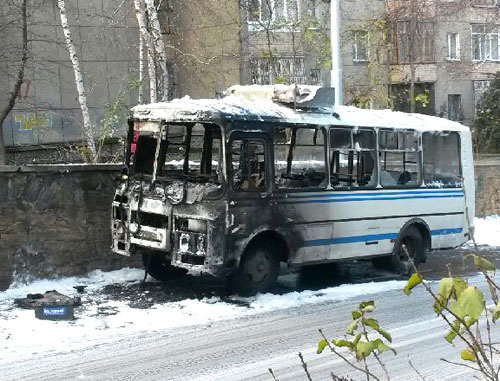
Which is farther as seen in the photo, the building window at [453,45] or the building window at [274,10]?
the building window at [453,45]

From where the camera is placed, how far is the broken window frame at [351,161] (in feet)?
35.3

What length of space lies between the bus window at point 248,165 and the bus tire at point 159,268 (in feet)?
6.19

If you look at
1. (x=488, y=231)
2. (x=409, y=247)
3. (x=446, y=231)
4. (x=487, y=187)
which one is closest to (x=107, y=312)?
(x=409, y=247)

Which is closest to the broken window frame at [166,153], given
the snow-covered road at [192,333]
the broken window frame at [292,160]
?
the broken window frame at [292,160]

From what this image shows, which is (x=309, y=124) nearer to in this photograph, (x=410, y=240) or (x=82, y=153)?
(x=410, y=240)

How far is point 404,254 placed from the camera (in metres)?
11.9

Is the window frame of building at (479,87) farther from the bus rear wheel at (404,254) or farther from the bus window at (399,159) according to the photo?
the bus rear wheel at (404,254)

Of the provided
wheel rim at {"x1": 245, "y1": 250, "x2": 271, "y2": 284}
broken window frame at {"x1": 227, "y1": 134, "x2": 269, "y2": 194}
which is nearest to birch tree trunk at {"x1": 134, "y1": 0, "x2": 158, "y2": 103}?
broken window frame at {"x1": 227, "y1": 134, "x2": 269, "y2": 194}

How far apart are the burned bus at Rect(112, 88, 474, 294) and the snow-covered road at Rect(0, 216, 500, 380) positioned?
2.02ft

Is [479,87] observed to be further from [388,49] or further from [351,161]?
[351,161]

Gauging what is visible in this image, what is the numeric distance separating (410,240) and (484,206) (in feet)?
25.9

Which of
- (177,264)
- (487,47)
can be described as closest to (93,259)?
(177,264)

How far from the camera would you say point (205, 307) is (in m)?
9.13

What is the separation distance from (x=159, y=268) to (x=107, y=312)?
6.96 ft
